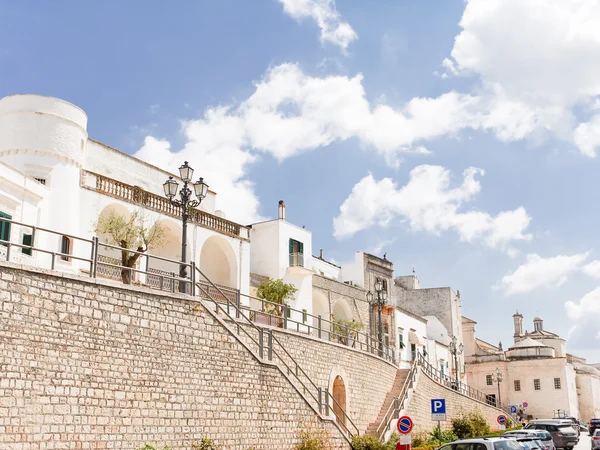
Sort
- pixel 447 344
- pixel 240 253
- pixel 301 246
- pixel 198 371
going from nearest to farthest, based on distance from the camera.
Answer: pixel 198 371 → pixel 240 253 → pixel 301 246 → pixel 447 344

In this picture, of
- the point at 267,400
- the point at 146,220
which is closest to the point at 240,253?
the point at 146,220

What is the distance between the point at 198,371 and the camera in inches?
667

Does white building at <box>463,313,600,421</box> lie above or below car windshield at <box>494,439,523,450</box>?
above

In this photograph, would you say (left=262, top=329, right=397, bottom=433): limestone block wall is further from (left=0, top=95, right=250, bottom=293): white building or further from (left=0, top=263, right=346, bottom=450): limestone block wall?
(left=0, top=95, right=250, bottom=293): white building

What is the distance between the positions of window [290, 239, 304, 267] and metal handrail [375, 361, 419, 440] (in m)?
8.42

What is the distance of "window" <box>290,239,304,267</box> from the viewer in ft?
123

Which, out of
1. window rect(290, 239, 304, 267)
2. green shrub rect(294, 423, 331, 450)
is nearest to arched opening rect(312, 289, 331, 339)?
window rect(290, 239, 304, 267)

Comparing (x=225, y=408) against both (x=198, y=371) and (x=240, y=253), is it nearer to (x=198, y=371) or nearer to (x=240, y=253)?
(x=198, y=371)

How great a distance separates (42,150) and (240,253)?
1044 centimetres

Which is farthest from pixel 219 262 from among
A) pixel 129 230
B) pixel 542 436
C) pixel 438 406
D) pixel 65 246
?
pixel 542 436

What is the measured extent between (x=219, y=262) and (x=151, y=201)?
18.7ft

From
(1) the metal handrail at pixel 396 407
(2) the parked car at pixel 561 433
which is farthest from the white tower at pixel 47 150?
(2) the parked car at pixel 561 433

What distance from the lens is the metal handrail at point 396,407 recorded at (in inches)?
1076

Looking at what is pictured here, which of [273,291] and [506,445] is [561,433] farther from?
[506,445]
